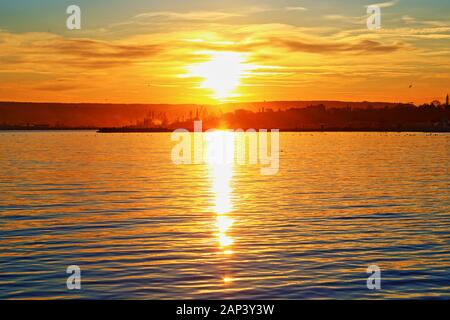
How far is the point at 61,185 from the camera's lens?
63000 mm

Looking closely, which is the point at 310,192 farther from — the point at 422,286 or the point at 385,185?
the point at 422,286

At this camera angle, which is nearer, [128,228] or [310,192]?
[128,228]

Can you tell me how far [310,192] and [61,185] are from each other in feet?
77.6

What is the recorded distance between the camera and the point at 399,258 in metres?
27.1

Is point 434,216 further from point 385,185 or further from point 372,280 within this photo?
point 385,185

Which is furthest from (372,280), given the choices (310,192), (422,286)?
(310,192)

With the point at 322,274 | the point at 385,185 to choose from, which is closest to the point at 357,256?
the point at 322,274

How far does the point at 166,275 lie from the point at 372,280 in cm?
721
